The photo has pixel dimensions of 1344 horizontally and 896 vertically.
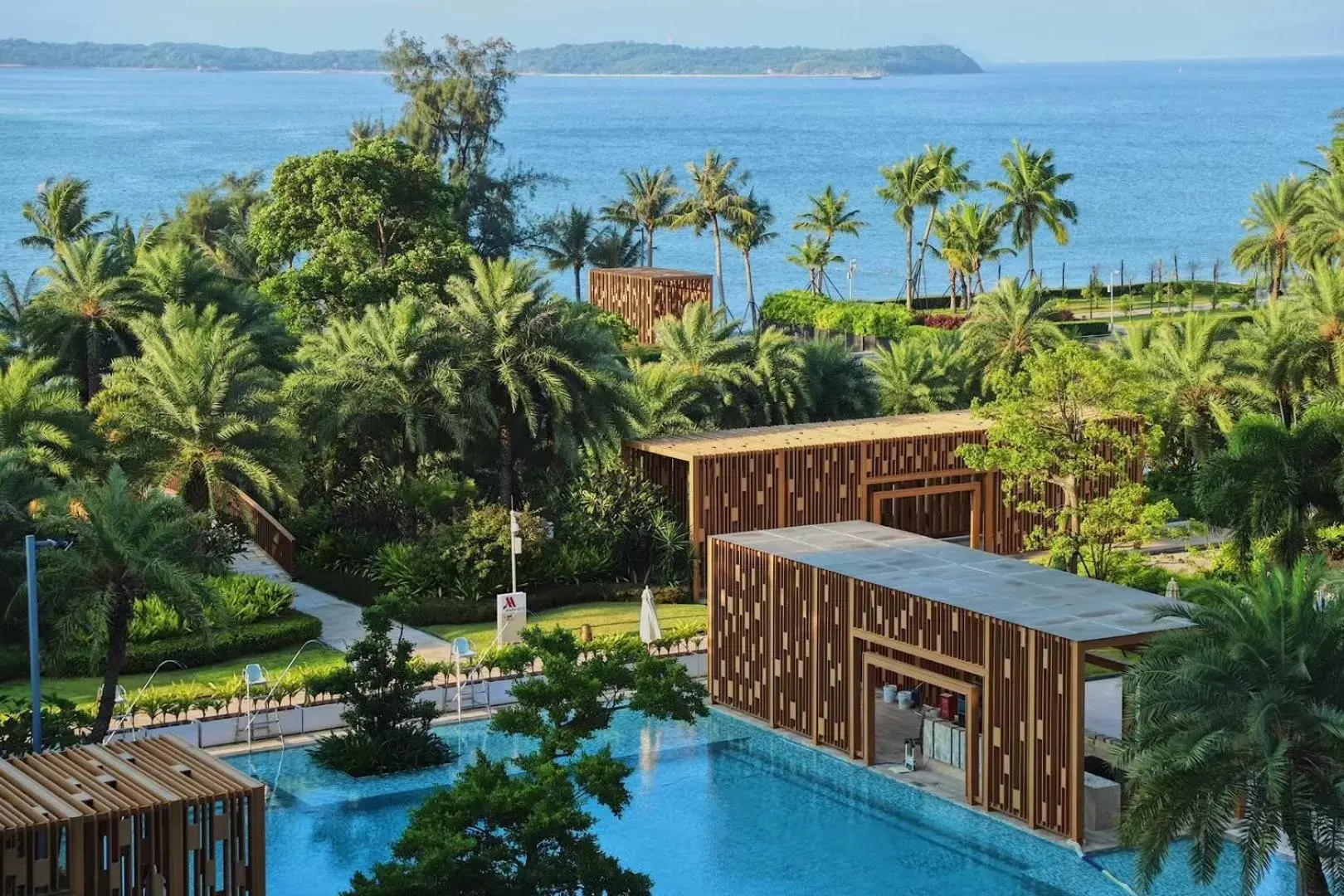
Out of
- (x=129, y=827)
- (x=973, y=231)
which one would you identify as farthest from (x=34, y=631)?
(x=973, y=231)

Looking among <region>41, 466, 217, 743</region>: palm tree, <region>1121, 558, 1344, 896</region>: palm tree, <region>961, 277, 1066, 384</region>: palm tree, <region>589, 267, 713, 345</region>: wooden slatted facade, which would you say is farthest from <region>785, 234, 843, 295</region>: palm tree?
<region>1121, 558, 1344, 896</region>: palm tree

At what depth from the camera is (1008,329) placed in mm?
47438

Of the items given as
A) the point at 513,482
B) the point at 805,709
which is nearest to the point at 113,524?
the point at 805,709

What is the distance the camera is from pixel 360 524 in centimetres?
3678

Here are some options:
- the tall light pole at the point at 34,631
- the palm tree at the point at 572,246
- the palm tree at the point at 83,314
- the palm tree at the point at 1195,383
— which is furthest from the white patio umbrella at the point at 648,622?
the palm tree at the point at 572,246

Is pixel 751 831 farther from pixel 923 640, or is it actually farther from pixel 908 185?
pixel 908 185

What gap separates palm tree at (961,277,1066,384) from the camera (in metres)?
47.1

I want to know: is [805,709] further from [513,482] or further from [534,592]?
[513,482]

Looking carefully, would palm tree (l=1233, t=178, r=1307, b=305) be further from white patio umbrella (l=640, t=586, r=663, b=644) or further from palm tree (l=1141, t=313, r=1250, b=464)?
white patio umbrella (l=640, t=586, r=663, b=644)

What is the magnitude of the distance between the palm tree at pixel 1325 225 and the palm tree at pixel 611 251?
25149mm

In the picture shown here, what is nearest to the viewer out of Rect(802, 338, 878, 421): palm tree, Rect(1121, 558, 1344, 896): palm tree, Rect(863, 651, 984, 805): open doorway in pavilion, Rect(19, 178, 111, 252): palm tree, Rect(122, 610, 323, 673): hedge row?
Rect(1121, 558, 1344, 896): palm tree

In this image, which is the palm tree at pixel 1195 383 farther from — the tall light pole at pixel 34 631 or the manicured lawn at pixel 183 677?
the tall light pole at pixel 34 631

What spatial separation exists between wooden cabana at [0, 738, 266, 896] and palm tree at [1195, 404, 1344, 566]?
56.9 feet

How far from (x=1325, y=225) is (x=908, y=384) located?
71.6ft
